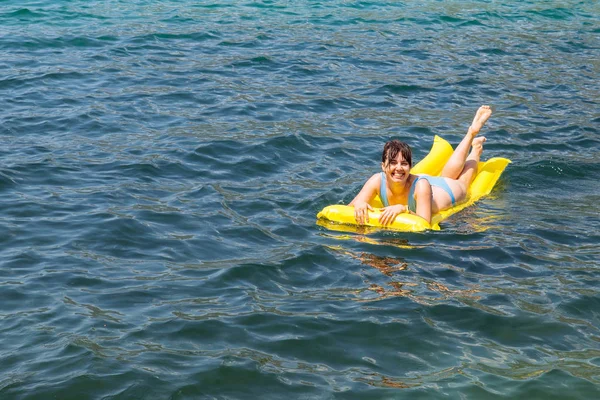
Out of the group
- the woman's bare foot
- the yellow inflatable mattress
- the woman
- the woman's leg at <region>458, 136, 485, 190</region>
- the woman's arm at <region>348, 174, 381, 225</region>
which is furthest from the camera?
the woman's bare foot

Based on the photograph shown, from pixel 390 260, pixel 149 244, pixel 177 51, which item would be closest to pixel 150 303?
pixel 149 244

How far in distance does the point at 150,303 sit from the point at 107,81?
6878mm

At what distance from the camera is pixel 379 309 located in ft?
18.6

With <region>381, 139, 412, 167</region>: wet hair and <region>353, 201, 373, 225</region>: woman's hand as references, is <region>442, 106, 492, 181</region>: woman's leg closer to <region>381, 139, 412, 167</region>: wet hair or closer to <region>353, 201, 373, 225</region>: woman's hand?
<region>381, 139, 412, 167</region>: wet hair

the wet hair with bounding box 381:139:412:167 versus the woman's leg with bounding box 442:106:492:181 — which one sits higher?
the wet hair with bounding box 381:139:412:167

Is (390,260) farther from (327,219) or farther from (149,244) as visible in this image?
(149,244)

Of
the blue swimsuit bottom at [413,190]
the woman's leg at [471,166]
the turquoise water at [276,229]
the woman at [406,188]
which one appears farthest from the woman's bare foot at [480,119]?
the blue swimsuit bottom at [413,190]

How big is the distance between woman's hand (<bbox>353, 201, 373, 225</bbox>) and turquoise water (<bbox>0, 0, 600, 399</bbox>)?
0.72 feet

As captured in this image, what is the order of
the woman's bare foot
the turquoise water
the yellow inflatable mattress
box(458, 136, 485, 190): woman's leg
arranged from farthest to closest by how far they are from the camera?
1. the woman's bare foot
2. box(458, 136, 485, 190): woman's leg
3. the yellow inflatable mattress
4. the turquoise water

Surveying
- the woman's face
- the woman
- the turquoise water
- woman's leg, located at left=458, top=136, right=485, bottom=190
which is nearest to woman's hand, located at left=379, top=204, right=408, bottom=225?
the woman

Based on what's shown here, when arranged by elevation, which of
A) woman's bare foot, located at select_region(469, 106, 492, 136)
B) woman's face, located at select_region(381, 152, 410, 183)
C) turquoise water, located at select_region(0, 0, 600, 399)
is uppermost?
woman's bare foot, located at select_region(469, 106, 492, 136)

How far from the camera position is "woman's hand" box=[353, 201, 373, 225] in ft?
23.6

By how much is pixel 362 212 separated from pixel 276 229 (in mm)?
737

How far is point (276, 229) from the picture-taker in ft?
23.7
